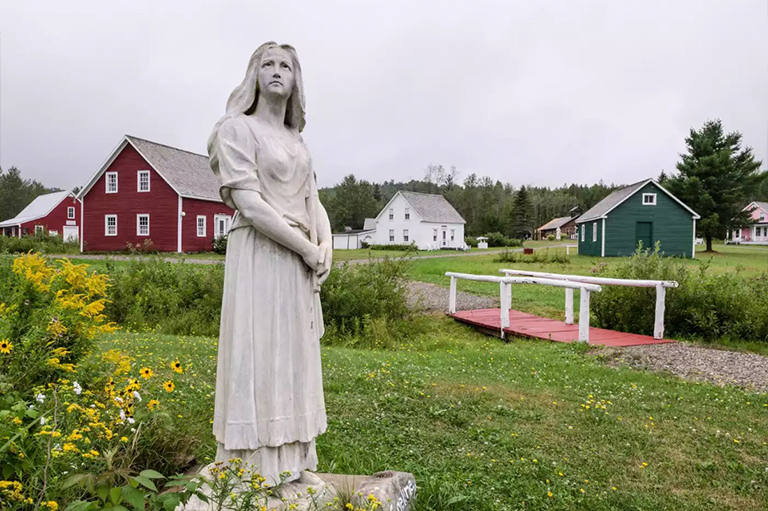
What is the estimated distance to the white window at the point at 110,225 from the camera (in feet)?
106

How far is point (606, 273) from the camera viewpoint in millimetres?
14438

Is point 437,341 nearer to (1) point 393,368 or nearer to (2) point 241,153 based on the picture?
(1) point 393,368

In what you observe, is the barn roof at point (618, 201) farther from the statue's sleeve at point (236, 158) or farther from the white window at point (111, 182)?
the statue's sleeve at point (236, 158)

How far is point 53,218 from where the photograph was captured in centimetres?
5047

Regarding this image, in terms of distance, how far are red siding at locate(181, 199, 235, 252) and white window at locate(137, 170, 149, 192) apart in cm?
270

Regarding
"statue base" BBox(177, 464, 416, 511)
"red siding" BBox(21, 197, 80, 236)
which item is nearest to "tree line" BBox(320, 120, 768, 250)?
"red siding" BBox(21, 197, 80, 236)

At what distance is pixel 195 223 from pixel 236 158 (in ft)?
102

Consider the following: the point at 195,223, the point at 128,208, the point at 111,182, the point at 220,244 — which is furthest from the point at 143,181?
the point at 220,244

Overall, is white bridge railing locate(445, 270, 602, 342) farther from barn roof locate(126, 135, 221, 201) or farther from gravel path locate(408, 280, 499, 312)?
barn roof locate(126, 135, 221, 201)

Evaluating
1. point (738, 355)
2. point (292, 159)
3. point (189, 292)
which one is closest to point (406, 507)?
point (292, 159)

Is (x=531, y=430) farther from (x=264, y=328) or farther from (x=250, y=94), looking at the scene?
(x=250, y=94)

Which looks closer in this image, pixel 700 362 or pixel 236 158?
pixel 236 158

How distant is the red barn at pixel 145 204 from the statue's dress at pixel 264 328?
29983mm

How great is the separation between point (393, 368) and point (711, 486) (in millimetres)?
4149
